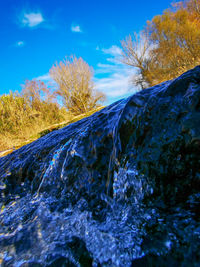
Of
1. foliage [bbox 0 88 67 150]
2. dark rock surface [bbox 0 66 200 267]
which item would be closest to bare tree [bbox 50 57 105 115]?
foliage [bbox 0 88 67 150]

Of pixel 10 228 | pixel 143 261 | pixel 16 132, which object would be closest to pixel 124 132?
pixel 143 261

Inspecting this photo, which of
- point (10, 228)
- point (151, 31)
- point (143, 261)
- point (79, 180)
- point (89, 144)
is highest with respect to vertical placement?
point (151, 31)

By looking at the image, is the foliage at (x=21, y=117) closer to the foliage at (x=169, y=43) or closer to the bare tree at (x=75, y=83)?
the bare tree at (x=75, y=83)

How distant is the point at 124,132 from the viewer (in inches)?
45.9

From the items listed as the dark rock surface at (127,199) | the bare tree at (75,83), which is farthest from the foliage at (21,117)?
the dark rock surface at (127,199)

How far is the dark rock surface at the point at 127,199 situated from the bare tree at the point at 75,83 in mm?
12940

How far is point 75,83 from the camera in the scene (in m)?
13.9

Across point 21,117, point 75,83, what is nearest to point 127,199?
point 21,117

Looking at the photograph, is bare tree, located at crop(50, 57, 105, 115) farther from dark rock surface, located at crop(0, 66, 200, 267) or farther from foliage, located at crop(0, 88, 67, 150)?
dark rock surface, located at crop(0, 66, 200, 267)

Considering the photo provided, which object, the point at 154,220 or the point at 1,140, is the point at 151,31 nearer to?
the point at 1,140

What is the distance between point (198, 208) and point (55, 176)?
1195 mm

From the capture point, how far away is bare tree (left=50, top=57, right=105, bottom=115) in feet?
45.6

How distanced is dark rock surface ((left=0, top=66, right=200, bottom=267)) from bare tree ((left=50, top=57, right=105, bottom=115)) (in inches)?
509

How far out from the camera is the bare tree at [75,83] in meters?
13.9
